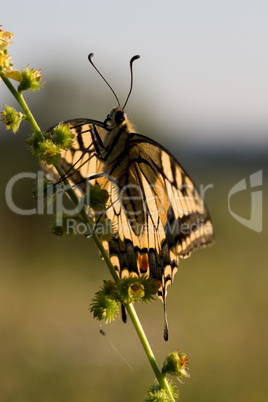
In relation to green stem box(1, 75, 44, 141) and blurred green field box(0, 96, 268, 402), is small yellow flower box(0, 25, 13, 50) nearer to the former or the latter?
green stem box(1, 75, 44, 141)

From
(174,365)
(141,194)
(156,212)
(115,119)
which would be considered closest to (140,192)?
(141,194)

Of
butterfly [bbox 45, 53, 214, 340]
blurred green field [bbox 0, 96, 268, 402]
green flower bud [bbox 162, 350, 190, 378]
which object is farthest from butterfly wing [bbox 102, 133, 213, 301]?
green flower bud [bbox 162, 350, 190, 378]

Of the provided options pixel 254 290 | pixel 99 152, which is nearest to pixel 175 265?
pixel 99 152

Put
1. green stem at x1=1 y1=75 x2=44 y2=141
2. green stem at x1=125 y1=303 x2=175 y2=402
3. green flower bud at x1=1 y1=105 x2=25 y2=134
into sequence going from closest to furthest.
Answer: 1. green stem at x1=125 y1=303 x2=175 y2=402
2. green stem at x1=1 y1=75 x2=44 y2=141
3. green flower bud at x1=1 y1=105 x2=25 y2=134

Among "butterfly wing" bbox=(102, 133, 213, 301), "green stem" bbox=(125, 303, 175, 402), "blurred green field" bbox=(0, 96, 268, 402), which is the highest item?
"butterfly wing" bbox=(102, 133, 213, 301)

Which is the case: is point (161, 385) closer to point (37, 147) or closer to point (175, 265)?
point (37, 147)

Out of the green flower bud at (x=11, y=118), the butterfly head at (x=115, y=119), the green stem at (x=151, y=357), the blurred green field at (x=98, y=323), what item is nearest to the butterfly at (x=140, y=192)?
the butterfly head at (x=115, y=119)
